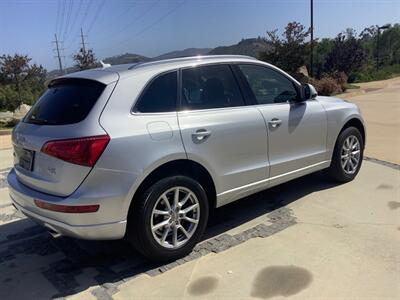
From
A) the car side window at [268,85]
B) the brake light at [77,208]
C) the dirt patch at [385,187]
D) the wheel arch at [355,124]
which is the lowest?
the dirt patch at [385,187]

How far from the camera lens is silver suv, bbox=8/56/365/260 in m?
3.23

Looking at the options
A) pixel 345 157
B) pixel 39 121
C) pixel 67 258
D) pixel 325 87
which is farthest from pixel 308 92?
pixel 325 87

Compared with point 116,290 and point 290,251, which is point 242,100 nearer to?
point 290,251

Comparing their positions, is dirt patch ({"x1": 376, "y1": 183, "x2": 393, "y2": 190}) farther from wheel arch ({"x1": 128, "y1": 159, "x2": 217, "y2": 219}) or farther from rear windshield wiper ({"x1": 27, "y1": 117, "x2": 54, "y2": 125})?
rear windshield wiper ({"x1": 27, "y1": 117, "x2": 54, "y2": 125})

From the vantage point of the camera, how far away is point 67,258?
12.8ft

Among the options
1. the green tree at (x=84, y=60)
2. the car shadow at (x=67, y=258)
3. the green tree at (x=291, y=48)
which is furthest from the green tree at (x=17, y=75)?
the car shadow at (x=67, y=258)

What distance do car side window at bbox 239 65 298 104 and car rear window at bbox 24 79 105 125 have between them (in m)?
1.61

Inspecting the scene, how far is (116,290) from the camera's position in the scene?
3312 millimetres

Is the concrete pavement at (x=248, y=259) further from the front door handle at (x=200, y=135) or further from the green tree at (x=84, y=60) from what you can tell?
the green tree at (x=84, y=60)

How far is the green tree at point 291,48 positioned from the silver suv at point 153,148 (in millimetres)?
15081

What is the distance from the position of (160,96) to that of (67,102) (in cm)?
76

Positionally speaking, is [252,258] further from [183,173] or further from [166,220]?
[183,173]

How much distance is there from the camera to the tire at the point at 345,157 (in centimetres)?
532

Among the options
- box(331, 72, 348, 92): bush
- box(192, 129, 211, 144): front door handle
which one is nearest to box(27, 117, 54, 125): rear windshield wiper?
box(192, 129, 211, 144): front door handle
